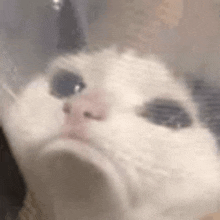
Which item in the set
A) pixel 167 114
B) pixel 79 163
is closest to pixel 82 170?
pixel 79 163

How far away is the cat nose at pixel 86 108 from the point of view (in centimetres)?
32

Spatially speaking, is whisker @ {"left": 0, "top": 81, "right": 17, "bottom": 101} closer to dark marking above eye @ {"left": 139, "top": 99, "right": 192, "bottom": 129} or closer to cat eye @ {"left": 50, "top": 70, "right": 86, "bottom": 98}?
cat eye @ {"left": 50, "top": 70, "right": 86, "bottom": 98}

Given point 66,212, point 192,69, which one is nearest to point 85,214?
point 66,212

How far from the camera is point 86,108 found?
1.10ft

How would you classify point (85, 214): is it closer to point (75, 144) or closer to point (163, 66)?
point (75, 144)

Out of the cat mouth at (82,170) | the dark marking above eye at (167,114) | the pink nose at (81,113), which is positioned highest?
the dark marking above eye at (167,114)

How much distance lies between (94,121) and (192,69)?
0.13 m

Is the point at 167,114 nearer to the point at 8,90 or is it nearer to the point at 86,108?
the point at 86,108

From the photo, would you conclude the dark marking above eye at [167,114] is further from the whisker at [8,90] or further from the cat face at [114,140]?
the whisker at [8,90]

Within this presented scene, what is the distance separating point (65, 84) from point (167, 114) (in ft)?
0.41

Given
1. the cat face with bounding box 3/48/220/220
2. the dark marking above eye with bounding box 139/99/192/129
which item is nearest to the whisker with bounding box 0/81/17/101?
the cat face with bounding box 3/48/220/220

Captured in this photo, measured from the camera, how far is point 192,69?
277 millimetres

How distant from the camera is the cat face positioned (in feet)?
0.98

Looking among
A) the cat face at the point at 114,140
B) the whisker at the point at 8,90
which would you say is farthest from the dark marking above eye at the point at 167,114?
the whisker at the point at 8,90
